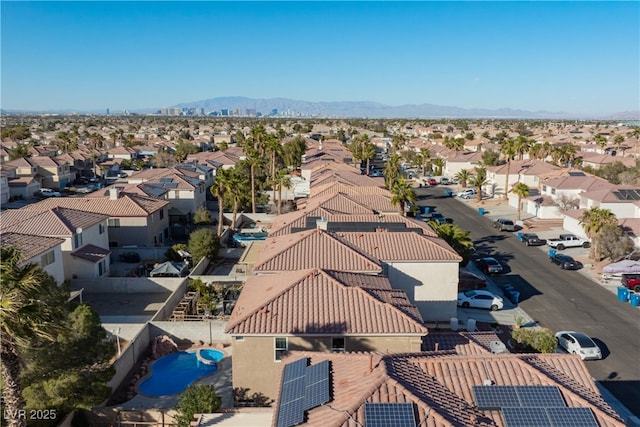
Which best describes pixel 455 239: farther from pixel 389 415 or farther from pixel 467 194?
pixel 467 194

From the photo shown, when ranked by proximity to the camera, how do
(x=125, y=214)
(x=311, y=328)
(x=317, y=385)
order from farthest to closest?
(x=125, y=214), (x=311, y=328), (x=317, y=385)

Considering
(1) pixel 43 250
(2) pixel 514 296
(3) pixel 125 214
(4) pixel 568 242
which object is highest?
(1) pixel 43 250

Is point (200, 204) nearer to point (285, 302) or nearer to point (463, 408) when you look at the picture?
point (285, 302)

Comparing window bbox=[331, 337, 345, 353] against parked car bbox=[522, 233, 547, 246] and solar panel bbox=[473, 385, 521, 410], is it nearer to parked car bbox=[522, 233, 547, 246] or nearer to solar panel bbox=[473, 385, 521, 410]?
solar panel bbox=[473, 385, 521, 410]

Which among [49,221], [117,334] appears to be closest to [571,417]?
[117,334]

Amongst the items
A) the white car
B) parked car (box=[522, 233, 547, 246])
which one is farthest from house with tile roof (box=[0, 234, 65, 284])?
the white car

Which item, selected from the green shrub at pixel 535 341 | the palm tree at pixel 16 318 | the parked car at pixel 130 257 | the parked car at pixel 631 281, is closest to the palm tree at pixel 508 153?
the parked car at pixel 631 281

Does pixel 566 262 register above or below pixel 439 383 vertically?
below

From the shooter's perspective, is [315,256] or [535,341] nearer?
[535,341]
